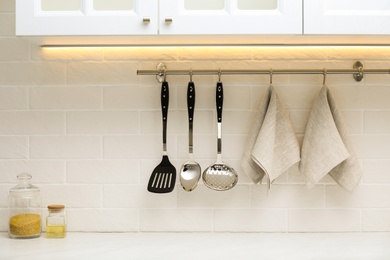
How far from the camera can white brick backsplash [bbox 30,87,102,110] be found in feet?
6.70

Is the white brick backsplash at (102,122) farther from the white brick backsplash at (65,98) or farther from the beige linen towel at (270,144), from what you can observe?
the beige linen towel at (270,144)

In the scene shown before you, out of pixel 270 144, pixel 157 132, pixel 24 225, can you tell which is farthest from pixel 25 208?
pixel 270 144

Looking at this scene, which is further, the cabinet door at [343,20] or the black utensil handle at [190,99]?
the black utensil handle at [190,99]

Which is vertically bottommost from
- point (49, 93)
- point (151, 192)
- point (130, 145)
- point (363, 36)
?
point (151, 192)

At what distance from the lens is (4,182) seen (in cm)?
→ 205

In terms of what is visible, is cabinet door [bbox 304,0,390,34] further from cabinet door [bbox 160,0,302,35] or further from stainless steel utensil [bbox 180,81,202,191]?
stainless steel utensil [bbox 180,81,202,191]

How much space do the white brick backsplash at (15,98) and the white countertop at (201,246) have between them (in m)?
0.45

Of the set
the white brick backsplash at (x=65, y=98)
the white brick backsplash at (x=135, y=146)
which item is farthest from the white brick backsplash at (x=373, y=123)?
the white brick backsplash at (x=65, y=98)

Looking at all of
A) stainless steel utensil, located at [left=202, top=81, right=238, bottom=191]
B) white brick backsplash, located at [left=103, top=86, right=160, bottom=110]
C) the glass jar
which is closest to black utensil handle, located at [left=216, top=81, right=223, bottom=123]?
stainless steel utensil, located at [left=202, top=81, right=238, bottom=191]

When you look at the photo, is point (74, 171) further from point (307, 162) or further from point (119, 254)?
point (307, 162)

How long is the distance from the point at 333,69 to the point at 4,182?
123 cm

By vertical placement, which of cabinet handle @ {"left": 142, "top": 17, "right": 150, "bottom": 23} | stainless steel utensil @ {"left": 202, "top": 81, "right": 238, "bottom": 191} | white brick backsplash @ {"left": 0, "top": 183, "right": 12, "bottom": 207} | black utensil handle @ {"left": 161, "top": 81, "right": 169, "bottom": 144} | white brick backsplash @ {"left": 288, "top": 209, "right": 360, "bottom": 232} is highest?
cabinet handle @ {"left": 142, "top": 17, "right": 150, "bottom": 23}

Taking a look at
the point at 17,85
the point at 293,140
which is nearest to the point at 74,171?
the point at 17,85

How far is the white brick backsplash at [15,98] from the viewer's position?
2047 millimetres
